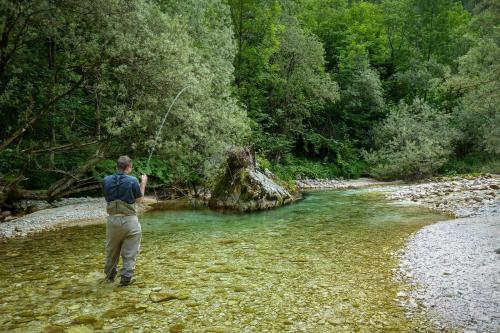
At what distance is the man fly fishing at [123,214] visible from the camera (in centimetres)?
623

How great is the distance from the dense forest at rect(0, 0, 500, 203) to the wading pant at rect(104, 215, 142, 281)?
3520 mm

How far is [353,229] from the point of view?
36.9ft

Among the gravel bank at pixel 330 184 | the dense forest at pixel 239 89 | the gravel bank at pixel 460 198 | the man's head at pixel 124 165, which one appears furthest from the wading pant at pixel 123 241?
the gravel bank at pixel 330 184

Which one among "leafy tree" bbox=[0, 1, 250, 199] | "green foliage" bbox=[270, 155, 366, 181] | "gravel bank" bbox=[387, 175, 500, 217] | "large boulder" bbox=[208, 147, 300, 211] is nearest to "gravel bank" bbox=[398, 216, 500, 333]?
"gravel bank" bbox=[387, 175, 500, 217]

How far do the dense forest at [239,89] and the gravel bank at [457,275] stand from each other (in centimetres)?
690

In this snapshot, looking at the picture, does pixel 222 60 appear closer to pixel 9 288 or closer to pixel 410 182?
pixel 9 288

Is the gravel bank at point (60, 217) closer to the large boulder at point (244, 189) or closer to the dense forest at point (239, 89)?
the dense forest at point (239, 89)

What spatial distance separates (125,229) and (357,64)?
34416 millimetres

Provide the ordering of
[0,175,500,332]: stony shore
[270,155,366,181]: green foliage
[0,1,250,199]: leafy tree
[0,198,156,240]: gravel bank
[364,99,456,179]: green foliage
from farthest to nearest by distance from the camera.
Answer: [270,155,366,181]: green foliage → [364,99,456,179]: green foliage → [0,1,250,199]: leafy tree → [0,198,156,240]: gravel bank → [0,175,500,332]: stony shore

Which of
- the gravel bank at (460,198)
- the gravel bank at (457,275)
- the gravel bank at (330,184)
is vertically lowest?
the gravel bank at (457,275)

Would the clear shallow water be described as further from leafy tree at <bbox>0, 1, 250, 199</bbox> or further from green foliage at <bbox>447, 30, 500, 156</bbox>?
green foliage at <bbox>447, 30, 500, 156</bbox>

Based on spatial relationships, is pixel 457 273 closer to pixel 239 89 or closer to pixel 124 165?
pixel 124 165

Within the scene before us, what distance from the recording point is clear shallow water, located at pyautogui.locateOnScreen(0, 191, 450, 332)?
5.04m

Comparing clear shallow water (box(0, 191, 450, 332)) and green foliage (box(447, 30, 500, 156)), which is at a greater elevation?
green foliage (box(447, 30, 500, 156))
